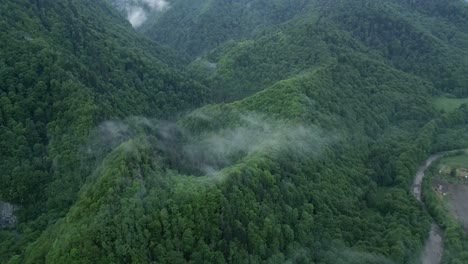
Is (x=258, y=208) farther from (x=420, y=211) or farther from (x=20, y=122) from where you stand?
(x=20, y=122)

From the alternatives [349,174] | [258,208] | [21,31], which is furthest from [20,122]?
[349,174]

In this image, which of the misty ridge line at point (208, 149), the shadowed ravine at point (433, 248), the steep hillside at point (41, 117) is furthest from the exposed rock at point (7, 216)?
the shadowed ravine at point (433, 248)

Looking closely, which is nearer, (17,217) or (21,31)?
(17,217)

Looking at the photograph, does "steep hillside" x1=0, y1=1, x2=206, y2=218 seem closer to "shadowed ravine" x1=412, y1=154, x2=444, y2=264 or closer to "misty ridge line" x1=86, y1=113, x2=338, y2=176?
"misty ridge line" x1=86, y1=113, x2=338, y2=176

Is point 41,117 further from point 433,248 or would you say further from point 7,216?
point 433,248

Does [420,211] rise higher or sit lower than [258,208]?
lower

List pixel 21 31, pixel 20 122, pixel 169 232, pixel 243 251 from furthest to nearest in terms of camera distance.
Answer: pixel 21 31 < pixel 20 122 < pixel 243 251 < pixel 169 232

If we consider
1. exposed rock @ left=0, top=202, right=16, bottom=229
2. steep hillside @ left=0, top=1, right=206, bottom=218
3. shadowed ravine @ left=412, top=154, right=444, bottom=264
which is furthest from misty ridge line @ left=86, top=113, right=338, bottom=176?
shadowed ravine @ left=412, top=154, right=444, bottom=264

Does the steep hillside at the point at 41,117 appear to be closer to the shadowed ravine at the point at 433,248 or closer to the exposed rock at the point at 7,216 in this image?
the exposed rock at the point at 7,216
